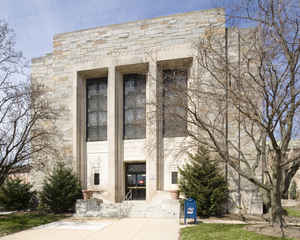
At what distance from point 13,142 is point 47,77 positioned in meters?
7.18

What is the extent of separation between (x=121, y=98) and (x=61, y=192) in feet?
22.1

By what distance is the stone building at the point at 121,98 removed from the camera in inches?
668

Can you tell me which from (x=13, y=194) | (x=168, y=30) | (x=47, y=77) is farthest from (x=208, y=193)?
(x=47, y=77)

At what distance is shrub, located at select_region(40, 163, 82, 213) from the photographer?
1655 centimetres

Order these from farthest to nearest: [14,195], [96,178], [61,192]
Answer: [96,178] → [14,195] → [61,192]

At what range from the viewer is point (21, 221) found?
13820 millimetres

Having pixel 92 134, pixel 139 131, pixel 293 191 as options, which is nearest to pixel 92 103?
pixel 92 134

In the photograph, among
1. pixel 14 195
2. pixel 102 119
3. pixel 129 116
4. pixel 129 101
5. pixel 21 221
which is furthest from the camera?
pixel 102 119

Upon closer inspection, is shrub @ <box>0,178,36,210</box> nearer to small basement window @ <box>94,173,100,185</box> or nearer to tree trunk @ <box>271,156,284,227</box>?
small basement window @ <box>94,173,100,185</box>

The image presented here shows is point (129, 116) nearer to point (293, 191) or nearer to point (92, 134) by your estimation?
point (92, 134)

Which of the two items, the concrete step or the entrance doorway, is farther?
the entrance doorway

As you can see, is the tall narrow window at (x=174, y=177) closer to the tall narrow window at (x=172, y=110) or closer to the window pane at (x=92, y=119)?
the tall narrow window at (x=172, y=110)

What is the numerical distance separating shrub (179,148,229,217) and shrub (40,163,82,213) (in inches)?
256

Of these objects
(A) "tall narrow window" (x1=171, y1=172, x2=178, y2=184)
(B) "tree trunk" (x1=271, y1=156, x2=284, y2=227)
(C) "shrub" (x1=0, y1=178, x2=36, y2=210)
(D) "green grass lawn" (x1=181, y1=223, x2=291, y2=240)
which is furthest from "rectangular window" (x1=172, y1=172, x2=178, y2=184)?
(C) "shrub" (x1=0, y1=178, x2=36, y2=210)
